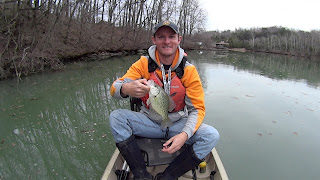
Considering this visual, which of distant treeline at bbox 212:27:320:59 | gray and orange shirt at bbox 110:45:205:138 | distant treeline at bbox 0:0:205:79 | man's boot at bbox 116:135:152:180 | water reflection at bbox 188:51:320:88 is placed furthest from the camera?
distant treeline at bbox 212:27:320:59

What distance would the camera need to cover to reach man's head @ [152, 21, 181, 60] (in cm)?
243

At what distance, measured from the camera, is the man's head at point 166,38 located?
2426mm

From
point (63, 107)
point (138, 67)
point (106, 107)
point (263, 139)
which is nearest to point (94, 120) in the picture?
point (106, 107)

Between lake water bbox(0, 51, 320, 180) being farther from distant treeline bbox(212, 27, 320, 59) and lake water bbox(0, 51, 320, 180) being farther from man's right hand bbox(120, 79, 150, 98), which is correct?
distant treeline bbox(212, 27, 320, 59)

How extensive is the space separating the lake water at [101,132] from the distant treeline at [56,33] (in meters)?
2.17

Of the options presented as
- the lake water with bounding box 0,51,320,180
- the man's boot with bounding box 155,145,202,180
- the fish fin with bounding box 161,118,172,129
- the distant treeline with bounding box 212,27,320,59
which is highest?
the distant treeline with bounding box 212,27,320,59

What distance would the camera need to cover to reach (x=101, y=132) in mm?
4777

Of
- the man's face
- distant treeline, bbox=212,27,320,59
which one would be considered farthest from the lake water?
distant treeline, bbox=212,27,320,59

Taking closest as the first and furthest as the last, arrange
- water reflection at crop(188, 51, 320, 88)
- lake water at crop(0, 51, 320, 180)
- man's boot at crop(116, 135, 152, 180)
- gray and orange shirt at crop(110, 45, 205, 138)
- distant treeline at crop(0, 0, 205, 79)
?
man's boot at crop(116, 135, 152, 180) → gray and orange shirt at crop(110, 45, 205, 138) → lake water at crop(0, 51, 320, 180) → distant treeline at crop(0, 0, 205, 79) → water reflection at crop(188, 51, 320, 88)

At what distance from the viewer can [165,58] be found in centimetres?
254

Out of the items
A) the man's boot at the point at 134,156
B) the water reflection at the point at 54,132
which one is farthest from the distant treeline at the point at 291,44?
the man's boot at the point at 134,156

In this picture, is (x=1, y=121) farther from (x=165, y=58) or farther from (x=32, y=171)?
(x=165, y=58)

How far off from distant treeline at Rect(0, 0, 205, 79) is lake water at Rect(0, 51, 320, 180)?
2.17m

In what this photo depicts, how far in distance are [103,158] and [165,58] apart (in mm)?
2307
